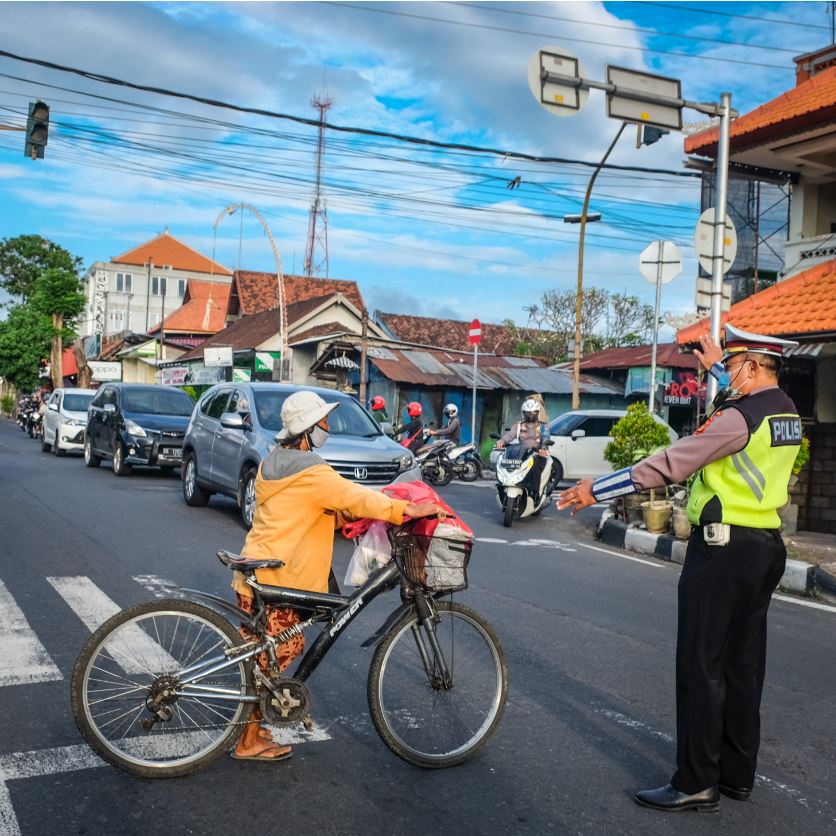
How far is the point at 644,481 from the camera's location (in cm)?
401

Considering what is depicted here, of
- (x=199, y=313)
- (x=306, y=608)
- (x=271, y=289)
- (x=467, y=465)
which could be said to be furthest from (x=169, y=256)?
(x=306, y=608)

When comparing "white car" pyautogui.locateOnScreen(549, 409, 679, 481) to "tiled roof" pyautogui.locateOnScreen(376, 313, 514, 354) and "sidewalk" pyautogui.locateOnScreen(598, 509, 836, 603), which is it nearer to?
"sidewalk" pyautogui.locateOnScreen(598, 509, 836, 603)

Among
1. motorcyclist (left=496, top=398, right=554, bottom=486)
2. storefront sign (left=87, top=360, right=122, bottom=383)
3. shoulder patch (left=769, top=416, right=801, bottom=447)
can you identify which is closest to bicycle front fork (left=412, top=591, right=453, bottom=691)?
shoulder patch (left=769, top=416, right=801, bottom=447)

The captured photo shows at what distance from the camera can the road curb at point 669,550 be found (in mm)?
9477

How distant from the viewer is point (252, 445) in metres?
11.6

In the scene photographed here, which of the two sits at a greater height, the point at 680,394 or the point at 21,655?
the point at 680,394

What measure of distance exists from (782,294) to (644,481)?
10.6 meters

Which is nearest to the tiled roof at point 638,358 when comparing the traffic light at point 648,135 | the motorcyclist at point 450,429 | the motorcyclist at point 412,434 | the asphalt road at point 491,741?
the motorcyclist at point 450,429

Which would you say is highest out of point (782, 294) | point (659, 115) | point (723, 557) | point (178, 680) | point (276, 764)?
point (659, 115)

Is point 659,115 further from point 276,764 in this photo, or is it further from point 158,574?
point 276,764

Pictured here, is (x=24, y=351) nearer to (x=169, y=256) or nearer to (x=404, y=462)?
(x=169, y=256)

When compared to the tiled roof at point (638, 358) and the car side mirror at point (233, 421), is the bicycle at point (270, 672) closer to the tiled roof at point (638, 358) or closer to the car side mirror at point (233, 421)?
the car side mirror at point (233, 421)

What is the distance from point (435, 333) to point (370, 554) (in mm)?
39372

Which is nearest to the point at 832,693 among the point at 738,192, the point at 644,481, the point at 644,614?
the point at 644,614
